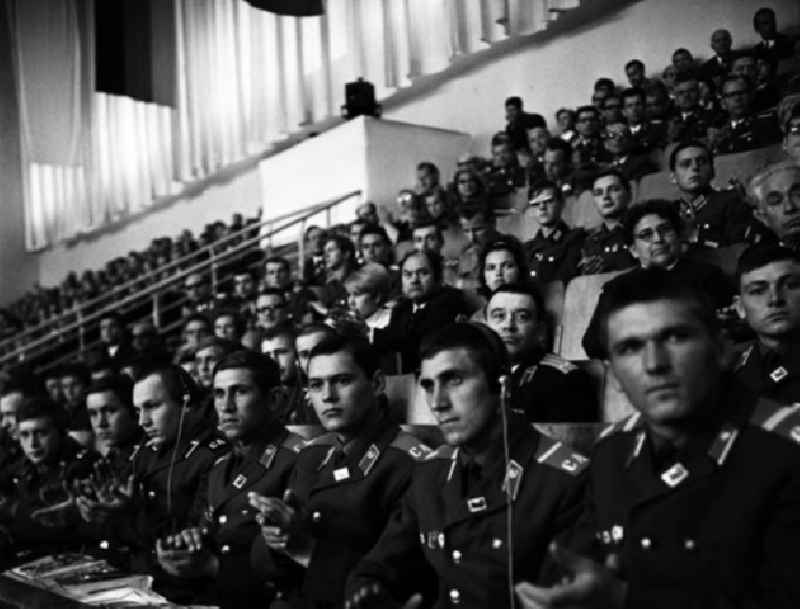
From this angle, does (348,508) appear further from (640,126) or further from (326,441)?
(640,126)

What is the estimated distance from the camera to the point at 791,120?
13.0 ft

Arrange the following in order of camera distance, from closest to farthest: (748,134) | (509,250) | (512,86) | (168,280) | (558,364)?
(558,364) < (509,250) < (748,134) < (168,280) < (512,86)

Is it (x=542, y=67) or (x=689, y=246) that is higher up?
(x=542, y=67)

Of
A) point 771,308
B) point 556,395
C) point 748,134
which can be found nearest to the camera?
point 771,308

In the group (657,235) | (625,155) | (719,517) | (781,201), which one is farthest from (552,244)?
(719,517)

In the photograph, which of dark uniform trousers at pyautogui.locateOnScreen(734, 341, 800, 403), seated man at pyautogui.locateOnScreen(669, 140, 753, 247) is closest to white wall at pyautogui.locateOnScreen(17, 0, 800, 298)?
seated man at pyautogui.locateOnScreen(669, 140, 753, 247)

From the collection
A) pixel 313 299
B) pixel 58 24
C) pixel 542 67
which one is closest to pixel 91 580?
pixel 313 299

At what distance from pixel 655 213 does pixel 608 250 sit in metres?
0.74

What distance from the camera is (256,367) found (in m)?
3.15

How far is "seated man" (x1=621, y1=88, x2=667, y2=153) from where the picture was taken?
576cm

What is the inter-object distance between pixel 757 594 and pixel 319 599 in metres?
1.24

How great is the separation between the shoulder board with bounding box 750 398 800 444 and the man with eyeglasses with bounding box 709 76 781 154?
375 cm

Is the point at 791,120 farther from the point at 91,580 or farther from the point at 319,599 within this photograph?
the point at 91,580

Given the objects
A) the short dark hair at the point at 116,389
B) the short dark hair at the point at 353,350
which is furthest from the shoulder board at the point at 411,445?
the short dark hair at the point at 116,389
